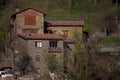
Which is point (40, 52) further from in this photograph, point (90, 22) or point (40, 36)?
point (90, 22)

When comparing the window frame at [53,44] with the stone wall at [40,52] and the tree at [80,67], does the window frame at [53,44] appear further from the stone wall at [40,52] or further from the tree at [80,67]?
the tree at [80,67]

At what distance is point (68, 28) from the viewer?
41.2 m

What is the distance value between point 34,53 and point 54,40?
1.85 metres

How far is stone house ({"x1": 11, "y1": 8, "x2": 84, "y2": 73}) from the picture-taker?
35094mm

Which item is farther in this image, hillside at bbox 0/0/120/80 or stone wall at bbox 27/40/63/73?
stone wall at bbox 27/40/63/73

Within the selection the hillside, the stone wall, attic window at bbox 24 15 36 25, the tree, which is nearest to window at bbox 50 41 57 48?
the stone wall

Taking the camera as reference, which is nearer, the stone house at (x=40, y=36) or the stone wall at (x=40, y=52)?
the stone wall at (x=40, y=52)

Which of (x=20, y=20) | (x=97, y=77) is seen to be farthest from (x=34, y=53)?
(x=97, y=77)

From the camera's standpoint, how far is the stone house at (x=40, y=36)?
3509 cm

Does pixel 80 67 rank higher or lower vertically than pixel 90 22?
lower

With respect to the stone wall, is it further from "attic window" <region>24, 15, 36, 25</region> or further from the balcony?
"attic window" <region>24, 15, 36, 25</region>

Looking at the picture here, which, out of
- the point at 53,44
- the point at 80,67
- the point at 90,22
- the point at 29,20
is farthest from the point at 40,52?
the point at 90,22

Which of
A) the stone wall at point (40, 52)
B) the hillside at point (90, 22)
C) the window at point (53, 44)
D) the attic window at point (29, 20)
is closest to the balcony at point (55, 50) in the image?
the stone wall at point (40, 52)

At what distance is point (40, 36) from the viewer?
3559cm
